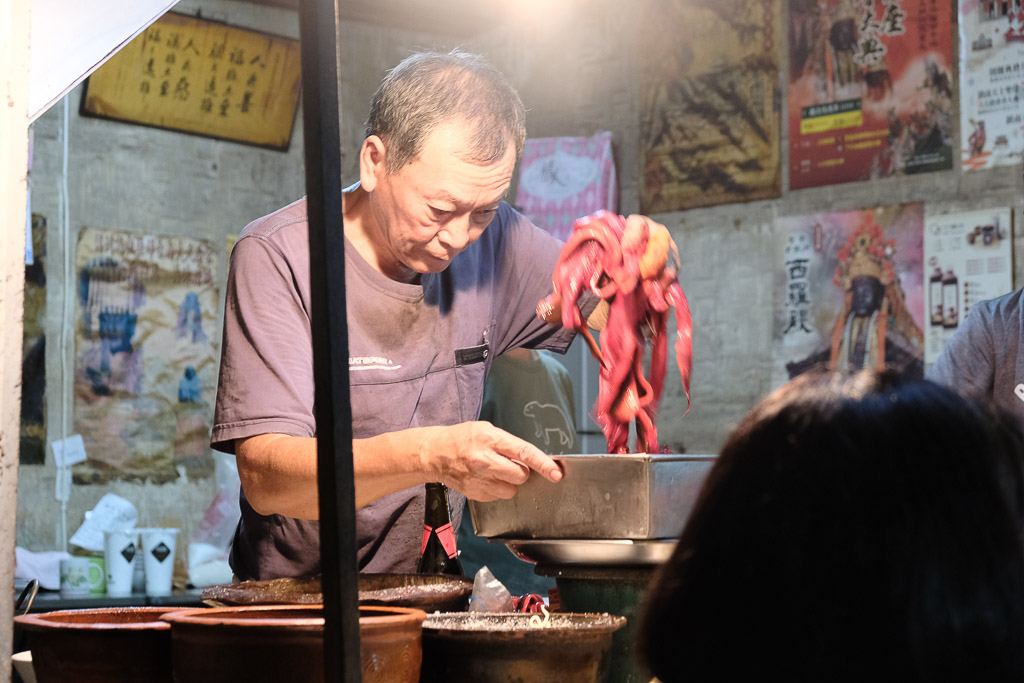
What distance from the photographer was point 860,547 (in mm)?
574

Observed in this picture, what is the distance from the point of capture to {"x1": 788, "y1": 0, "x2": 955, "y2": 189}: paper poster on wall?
3912 mm

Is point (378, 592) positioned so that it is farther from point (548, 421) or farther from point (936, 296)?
point (936, 296)

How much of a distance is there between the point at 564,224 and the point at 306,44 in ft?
13.3

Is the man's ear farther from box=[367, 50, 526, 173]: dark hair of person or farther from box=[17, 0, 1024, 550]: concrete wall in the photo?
box=[17, 0, 1024, 550]: concrete wall

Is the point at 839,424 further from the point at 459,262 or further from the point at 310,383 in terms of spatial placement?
the point at 459,262

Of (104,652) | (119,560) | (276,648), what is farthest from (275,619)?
(119,560)

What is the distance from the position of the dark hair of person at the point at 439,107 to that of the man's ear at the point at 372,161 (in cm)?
1

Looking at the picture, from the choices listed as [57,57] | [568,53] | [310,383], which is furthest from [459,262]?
[568,53]

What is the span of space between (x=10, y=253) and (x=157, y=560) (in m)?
3.17

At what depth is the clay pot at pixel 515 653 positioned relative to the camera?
3.36ft

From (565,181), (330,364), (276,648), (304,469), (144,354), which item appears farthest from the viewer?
(565,181)

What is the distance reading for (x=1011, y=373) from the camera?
217cm

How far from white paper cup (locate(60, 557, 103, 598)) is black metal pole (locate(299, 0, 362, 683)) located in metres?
3.43

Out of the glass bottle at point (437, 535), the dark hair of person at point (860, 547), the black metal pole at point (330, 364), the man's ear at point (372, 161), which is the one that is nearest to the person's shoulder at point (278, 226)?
the man's ear at point (372, 161)
